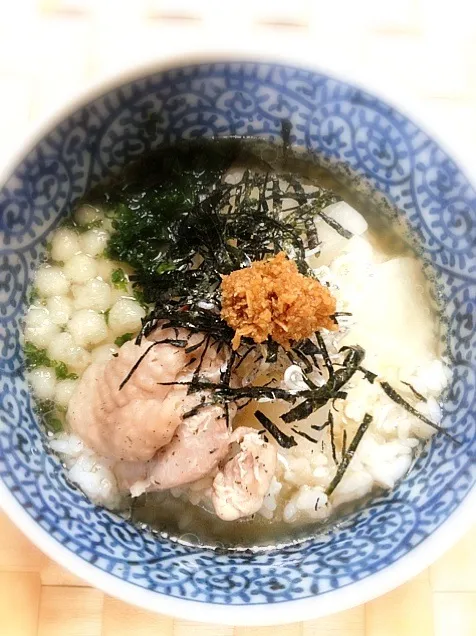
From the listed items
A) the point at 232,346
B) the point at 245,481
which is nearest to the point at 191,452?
the point at 245,481

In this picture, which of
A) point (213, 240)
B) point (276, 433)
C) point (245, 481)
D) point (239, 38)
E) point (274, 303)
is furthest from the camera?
point (239, 38)

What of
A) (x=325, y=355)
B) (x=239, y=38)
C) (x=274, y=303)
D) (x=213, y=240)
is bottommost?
(x=325, y=355)

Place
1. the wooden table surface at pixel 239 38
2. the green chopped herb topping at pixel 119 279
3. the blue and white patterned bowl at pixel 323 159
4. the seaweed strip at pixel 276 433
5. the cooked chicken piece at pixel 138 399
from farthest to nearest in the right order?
the wooden table surface at pixel 239 38
the green chopped herb topping at pixel 119 279
the seaweed strip at pixel 276 433
the cooked chicken piece at pixel 138 399
the blue and white patterned bowl at pixel 323 159

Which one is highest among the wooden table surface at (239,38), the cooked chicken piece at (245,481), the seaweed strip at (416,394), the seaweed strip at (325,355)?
A: the wooden table surface at (239,38)

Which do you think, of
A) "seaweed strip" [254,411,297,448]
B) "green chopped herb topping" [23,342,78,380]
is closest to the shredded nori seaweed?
"seaweed strip" [254,411,297,448]

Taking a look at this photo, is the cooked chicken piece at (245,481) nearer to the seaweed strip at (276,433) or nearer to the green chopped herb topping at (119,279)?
the seaweed strip at (276,433)

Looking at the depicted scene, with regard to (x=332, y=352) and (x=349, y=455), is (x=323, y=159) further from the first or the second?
(x=349, y=455)

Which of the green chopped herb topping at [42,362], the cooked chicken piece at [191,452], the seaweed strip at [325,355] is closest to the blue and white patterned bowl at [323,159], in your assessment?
the green chopped herb topping at [42,362]
